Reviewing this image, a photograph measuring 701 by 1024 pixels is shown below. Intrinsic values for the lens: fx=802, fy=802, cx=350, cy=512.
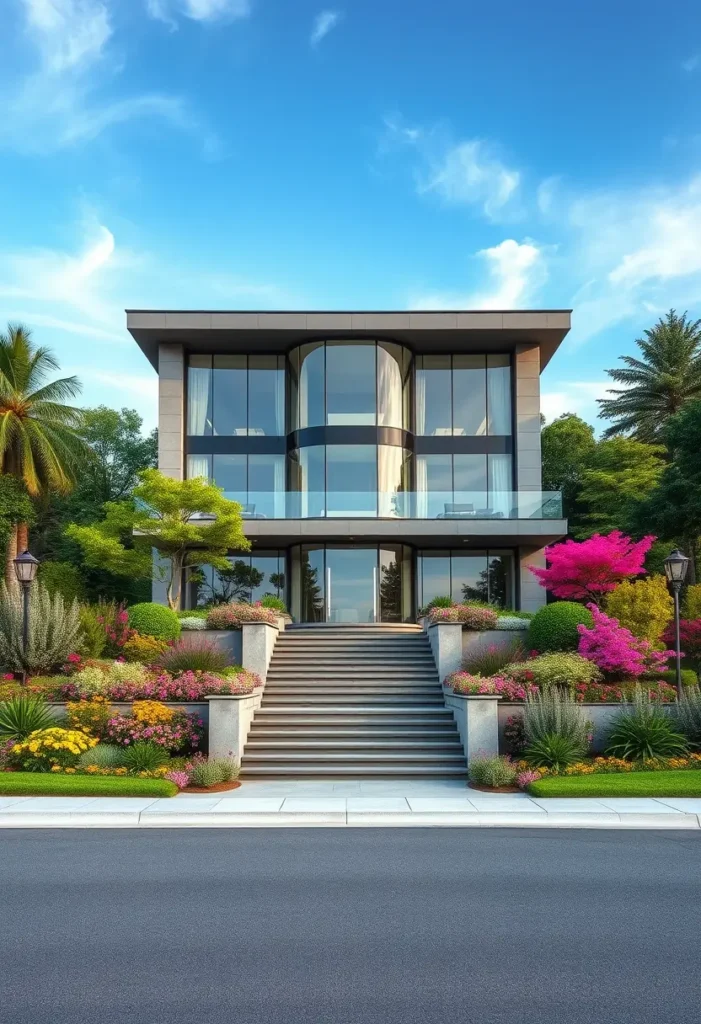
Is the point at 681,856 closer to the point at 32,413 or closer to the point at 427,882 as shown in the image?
the point at 427,882

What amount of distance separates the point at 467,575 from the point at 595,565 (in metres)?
9.10

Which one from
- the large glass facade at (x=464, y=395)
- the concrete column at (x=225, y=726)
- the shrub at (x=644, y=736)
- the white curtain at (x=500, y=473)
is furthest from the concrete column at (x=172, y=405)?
the shrub at (x=644, y=736)

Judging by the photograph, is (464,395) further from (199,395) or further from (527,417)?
(199,395)

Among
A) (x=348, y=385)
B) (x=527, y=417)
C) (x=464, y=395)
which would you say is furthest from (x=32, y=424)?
(x=527, y=417)

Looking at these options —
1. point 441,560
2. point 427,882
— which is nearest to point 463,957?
point 427,882

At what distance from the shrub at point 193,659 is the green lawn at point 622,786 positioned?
7.03m

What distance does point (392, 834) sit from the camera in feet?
31.9

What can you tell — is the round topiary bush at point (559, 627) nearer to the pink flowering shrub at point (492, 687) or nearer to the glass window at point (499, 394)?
the pink flowering shrub at point (492, 687)

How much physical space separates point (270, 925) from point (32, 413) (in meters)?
26.3

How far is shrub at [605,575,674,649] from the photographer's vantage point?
58.5ft

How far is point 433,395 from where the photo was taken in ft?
96.9

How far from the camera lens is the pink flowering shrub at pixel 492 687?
1438cm

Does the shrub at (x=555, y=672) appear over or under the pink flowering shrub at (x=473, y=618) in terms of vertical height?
under

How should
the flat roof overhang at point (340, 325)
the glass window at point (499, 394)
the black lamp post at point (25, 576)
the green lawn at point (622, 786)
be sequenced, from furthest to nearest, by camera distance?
the glass window at point (499, 394)
the flat roof overhang at point (340, 325)
the black lamp post at point (25, 576)
the green lawn at point (622, 786)
